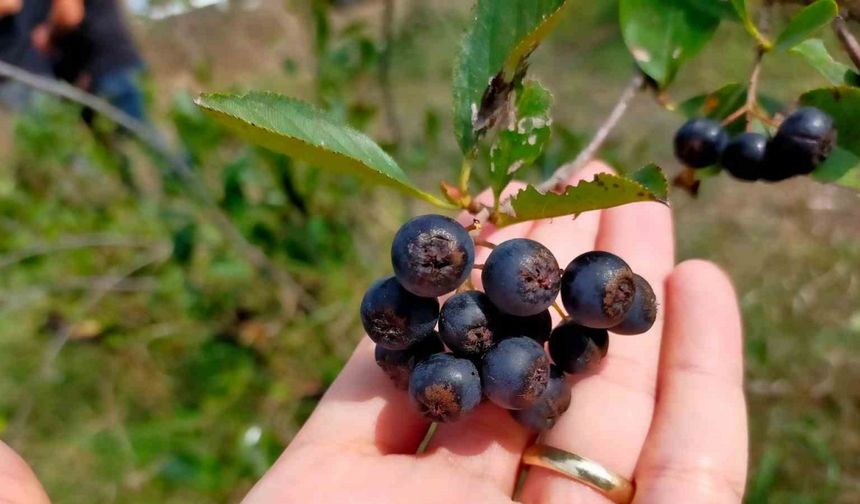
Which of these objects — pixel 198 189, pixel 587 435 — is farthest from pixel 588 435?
pixel 198 189

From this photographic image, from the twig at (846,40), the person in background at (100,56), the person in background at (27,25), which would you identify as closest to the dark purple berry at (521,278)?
the twig at (846,40)

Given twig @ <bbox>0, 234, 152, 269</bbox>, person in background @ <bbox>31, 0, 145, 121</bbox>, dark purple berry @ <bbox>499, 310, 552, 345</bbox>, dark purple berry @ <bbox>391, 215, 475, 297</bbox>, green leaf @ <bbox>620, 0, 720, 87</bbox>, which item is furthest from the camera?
person in background @ <bbox>31, 0, 145, 121</bbox>

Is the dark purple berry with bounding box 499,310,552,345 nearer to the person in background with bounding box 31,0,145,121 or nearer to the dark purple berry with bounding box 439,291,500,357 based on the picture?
the dark purple berry with bounding box 439,291,500,357

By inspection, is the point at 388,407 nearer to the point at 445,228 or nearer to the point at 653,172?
the point at 445,228

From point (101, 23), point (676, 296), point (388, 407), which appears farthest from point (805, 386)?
point (101, 23)

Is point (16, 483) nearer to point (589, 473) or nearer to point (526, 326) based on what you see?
point (526, 326)

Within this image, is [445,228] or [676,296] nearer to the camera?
[445,228]

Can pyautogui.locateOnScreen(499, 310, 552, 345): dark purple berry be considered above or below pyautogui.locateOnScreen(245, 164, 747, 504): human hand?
above

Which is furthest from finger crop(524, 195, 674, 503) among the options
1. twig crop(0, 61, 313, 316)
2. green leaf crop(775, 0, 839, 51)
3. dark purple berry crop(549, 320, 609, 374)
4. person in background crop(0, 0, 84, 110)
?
person in background crop(0, 0, 84, 110)
